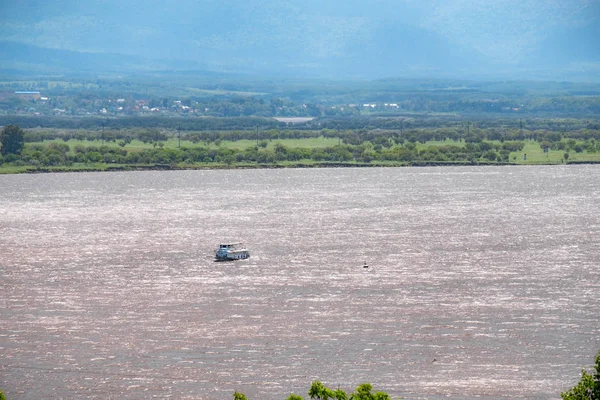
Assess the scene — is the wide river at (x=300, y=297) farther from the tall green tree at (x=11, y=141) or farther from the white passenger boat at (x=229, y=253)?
the tall green tree at (x=11, y=141)

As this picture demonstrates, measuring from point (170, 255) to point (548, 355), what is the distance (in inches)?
713

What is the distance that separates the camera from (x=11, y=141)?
315 feet

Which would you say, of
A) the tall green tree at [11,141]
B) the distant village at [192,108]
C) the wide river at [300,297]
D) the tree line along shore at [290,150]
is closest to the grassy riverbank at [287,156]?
the tree line along shore at [290,150]

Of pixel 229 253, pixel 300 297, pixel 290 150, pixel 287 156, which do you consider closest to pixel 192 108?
pixel 290 150

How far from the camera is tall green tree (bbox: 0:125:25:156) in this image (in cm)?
9569

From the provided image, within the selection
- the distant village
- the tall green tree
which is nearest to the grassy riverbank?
the tall green tree

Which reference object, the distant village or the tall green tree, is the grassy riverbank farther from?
the distant village

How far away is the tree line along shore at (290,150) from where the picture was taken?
92.4 m

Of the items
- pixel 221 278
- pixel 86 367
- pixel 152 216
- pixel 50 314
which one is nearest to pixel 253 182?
pixel 152 216

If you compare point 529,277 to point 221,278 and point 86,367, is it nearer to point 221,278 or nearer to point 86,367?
point 221,278

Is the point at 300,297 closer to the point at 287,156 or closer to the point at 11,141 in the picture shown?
the point at 287,156

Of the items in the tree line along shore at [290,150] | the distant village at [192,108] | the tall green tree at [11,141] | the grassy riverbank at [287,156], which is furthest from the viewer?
the distant village at [192,108]

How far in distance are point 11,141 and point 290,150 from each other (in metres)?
19.7

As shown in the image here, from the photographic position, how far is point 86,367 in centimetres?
3025
